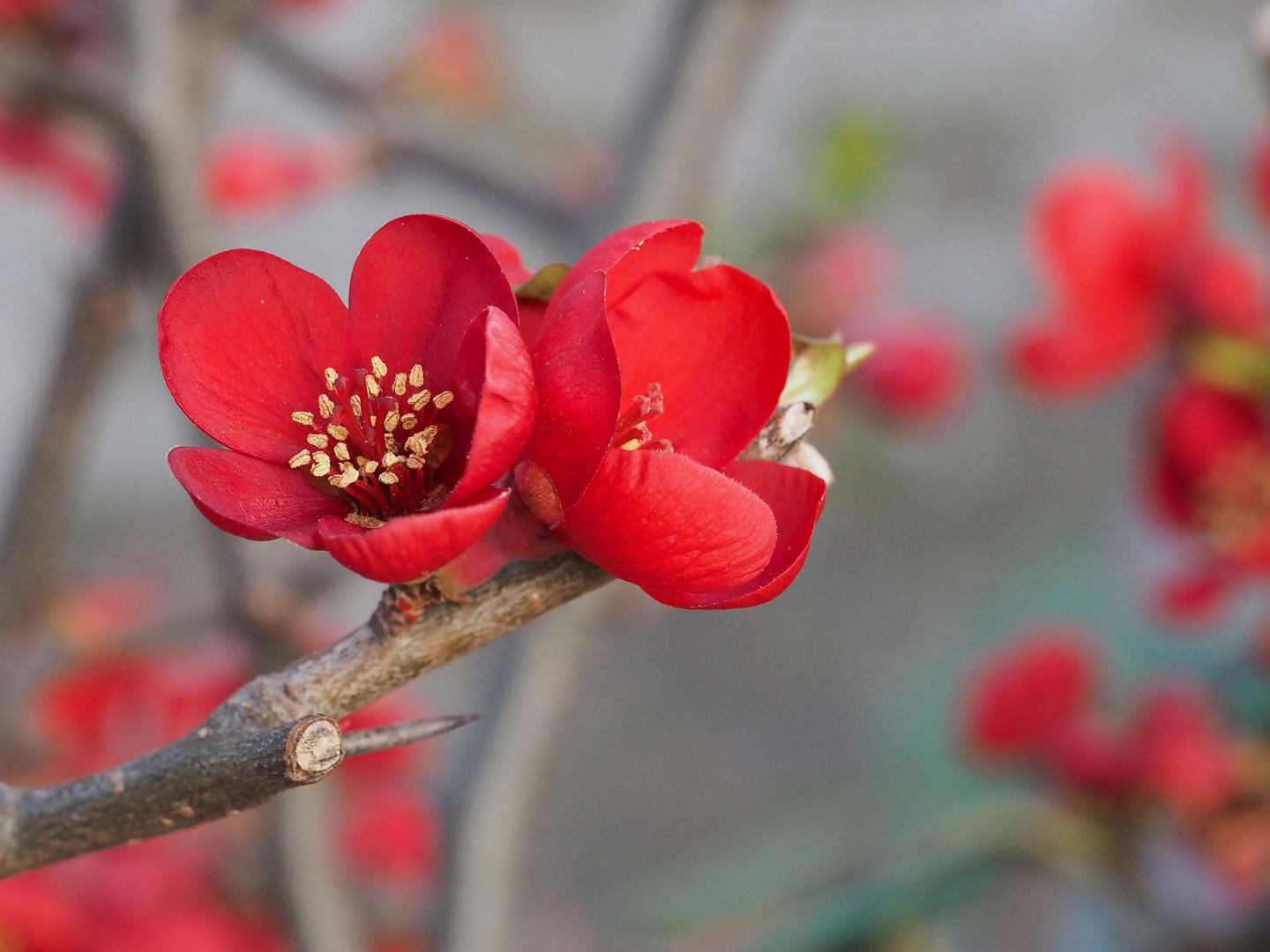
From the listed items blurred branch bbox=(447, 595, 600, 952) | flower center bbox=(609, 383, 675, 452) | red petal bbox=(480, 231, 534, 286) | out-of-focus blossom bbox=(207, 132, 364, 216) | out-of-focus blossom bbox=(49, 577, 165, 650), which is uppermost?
red petal bbox=(480, 231, 534, 286)

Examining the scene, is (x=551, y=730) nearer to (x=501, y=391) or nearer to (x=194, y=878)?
(x=194, y=878)

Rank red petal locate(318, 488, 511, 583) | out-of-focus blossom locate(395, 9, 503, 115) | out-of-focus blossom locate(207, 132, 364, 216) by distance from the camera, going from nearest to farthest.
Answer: red petal locate(318, 488, 511, 583) < out-of-focus blossom locate(207, 132, 364, 216) < out-of-focus blossom locate(395, 9, 503, 115)

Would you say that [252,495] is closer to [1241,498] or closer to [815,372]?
[815,372]

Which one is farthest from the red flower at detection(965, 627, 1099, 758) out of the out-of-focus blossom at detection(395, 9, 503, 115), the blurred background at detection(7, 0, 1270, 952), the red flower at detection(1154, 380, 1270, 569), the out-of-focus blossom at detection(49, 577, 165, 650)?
the out-of-focus blossom at detection(395, 9, 503, 115)

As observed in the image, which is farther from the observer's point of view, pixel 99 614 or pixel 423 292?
pixel 99 614

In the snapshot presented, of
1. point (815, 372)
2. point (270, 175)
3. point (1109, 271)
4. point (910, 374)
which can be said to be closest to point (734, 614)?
point (910, 374)

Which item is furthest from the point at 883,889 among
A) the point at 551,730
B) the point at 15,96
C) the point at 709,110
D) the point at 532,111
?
the point at 532,111

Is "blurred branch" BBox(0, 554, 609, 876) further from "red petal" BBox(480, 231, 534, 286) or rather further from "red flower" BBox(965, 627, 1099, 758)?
"red flower" BBox(965, 627, 1099, 758)
